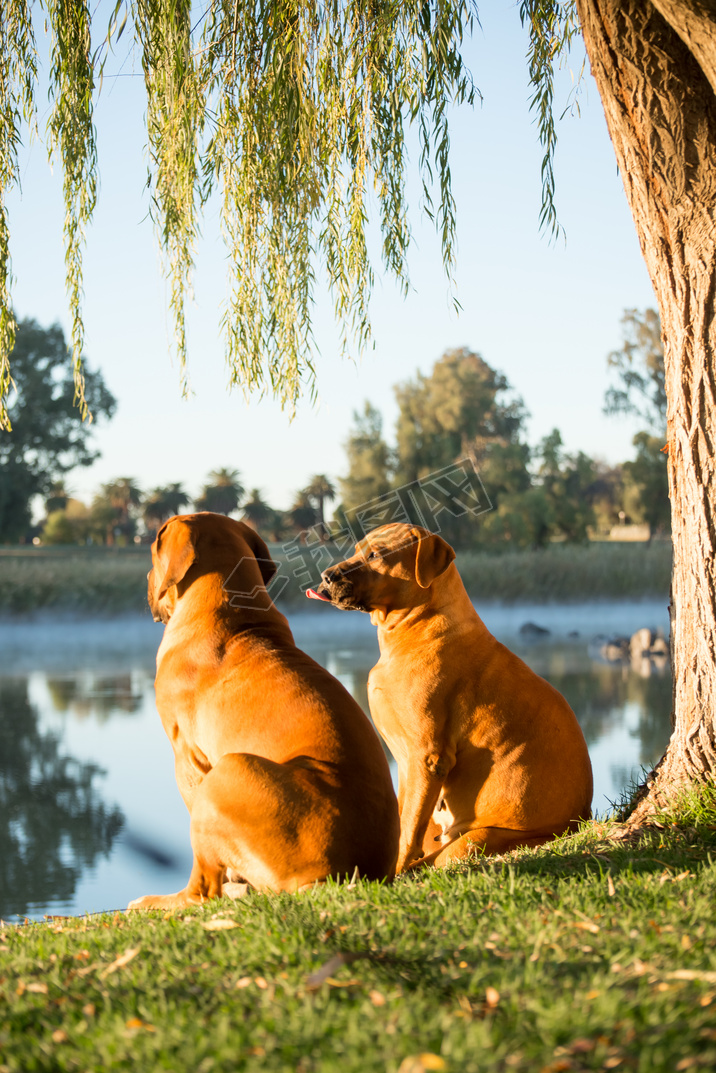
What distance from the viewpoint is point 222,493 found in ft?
120

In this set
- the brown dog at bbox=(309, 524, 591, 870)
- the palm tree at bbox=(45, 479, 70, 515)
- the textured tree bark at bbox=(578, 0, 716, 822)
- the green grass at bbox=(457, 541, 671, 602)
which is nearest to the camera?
the textured tree bark at bbox=(578, 0, 716, 822)

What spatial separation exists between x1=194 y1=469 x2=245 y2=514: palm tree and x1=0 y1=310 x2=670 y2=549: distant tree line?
0.08 m

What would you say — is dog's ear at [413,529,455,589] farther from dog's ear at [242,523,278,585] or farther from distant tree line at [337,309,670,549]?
distant tree line at [337,309,670,549]

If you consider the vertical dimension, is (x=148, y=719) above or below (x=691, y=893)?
below

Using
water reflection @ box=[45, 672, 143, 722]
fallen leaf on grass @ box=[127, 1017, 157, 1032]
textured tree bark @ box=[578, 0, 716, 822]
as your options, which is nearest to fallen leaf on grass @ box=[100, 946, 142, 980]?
fallen leaf on grass @ box=[127, 1017, 157, 1032]

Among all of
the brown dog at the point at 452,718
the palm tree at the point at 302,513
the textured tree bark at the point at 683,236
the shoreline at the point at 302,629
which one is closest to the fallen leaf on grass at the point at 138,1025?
the brown dog at the point at 452,718

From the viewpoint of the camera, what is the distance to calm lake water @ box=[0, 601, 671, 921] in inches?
256

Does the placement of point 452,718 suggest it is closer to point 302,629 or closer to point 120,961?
point 120,961

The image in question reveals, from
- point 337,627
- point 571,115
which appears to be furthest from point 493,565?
point 571,115

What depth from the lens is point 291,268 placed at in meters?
4.55

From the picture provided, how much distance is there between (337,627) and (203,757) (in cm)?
2112

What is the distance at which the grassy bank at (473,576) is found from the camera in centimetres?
2427

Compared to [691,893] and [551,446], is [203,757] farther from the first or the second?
[551,446]

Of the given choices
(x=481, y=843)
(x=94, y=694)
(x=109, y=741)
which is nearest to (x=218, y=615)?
(x=481, y=843)
